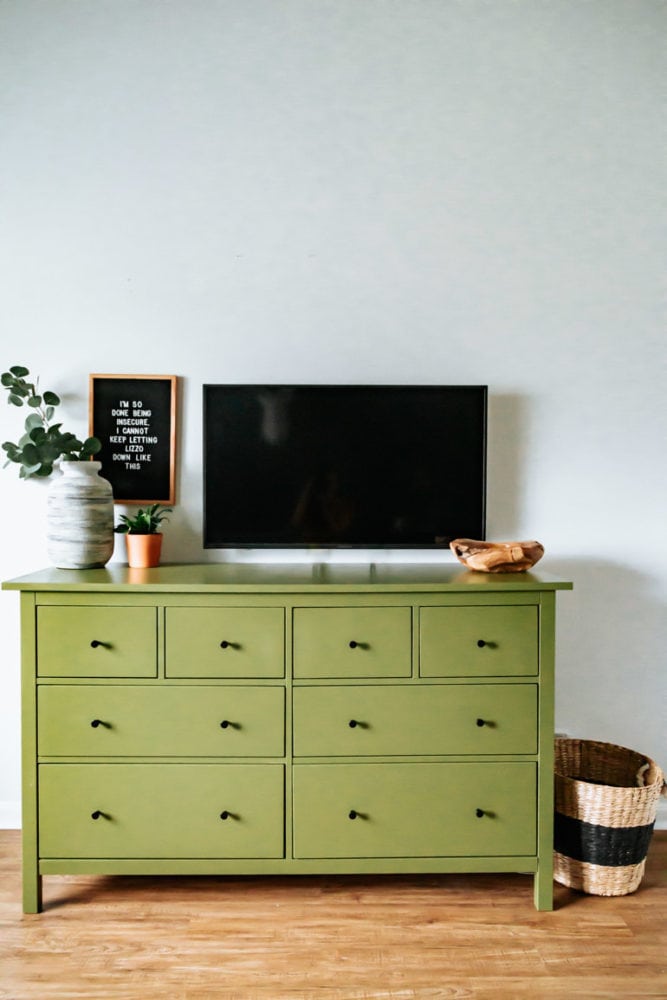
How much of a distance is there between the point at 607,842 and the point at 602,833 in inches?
1.2

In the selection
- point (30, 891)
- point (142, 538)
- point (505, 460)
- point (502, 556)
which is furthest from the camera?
point (505, 460)

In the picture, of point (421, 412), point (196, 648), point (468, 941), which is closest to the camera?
point (468, 941)

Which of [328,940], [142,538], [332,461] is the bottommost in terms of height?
[328,940]

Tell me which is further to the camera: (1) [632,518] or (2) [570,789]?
(1) [632,518]

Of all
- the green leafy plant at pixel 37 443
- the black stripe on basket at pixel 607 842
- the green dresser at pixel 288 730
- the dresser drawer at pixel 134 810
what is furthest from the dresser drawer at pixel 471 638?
the green leafy plant at pixel 37 443

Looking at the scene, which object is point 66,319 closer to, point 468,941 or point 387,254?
point 387,254

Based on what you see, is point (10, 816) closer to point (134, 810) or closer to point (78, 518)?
point (134, 810)

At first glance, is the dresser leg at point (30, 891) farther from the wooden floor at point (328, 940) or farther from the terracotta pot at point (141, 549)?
the terracotta pot at point (141, 549)

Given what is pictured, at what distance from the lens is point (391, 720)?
2.14 m

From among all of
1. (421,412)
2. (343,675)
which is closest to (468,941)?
(343,675)

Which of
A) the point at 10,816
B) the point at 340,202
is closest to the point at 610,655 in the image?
the point at 340,202

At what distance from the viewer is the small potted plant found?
7.91 ft

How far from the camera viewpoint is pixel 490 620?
2.14 metres

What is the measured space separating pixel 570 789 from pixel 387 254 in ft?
6.07
